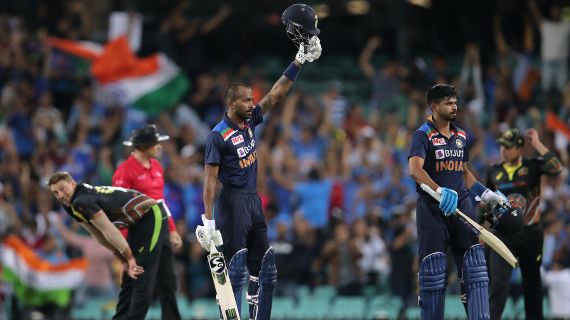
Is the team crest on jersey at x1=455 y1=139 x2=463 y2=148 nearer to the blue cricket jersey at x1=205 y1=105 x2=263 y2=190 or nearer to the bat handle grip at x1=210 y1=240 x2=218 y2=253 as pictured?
the blue cricket jersey at x1=205 y1=105 x2=263 y2=190

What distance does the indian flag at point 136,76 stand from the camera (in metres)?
21.6

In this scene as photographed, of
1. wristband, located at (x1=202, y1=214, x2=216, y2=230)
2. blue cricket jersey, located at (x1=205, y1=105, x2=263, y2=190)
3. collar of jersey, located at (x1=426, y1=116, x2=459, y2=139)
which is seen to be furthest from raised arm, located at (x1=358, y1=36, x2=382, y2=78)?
wristband, located at (x1=202, y1=214, x2=216, y2=230)

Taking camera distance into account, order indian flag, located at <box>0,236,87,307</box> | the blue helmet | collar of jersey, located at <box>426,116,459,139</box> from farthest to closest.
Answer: indian flag, located at <box>0,236,87,307</box>, the blue helmet, collar of jersey, located at <box>426,116,459,139</box>

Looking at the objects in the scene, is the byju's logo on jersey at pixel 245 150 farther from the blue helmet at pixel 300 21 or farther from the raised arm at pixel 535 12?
the raised arm at pixel 535 12

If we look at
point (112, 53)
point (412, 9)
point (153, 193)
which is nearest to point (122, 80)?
point (112, 53)

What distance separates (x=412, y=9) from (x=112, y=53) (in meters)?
6.41

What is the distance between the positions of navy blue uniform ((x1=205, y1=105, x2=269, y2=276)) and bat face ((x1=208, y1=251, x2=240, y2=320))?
377 millimetres

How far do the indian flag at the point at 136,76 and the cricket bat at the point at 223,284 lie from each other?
405 inches

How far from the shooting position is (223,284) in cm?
1164

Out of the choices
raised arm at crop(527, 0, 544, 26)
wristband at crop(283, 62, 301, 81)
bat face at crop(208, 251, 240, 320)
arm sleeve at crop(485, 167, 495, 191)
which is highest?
raised arm at crop(527, 0, 544, 26)

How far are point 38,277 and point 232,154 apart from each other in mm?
7155

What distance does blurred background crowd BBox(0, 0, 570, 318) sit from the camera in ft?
61.1

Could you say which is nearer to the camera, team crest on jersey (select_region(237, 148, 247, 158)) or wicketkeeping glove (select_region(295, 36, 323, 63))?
team crest on jersey (select_region(237, 148, 247, 158))

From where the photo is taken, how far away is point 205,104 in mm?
22109
